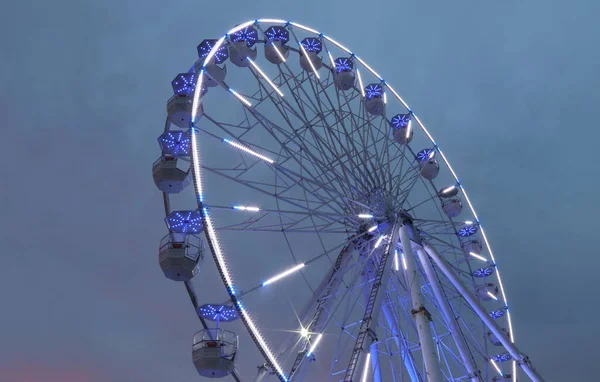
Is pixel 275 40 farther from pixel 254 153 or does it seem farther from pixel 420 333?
pixel 420 333

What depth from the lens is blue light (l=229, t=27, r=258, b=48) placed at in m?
15.4

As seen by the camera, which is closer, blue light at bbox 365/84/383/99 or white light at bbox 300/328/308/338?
white light at bbox 300/328/308/338

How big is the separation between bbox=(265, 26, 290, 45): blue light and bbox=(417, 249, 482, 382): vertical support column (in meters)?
7.93

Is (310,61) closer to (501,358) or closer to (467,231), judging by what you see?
(467,231)

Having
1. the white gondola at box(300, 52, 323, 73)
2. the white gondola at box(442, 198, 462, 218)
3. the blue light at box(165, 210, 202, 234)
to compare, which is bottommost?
the blue light at box(165, 210, 202, 234)

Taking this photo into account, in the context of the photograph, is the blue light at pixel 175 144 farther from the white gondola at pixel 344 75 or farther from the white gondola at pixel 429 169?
the white gondola at pixel 429 169

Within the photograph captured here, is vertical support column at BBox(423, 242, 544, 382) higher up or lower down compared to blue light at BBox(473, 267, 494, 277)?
lower down

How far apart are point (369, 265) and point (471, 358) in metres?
3.61

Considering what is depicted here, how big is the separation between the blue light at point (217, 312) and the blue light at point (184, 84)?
228 inches

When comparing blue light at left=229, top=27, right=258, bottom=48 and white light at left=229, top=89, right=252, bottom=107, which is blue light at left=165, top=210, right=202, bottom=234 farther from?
blue light at left=229, top=27, right=258, bottom=48

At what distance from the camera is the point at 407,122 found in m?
17.5

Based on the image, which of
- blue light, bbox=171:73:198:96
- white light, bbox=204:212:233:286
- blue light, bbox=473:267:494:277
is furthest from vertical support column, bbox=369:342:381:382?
blue light, bbox=171:73:198:96

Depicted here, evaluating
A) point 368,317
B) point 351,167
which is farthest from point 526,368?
point 351,167

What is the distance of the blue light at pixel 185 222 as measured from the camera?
1323cm
